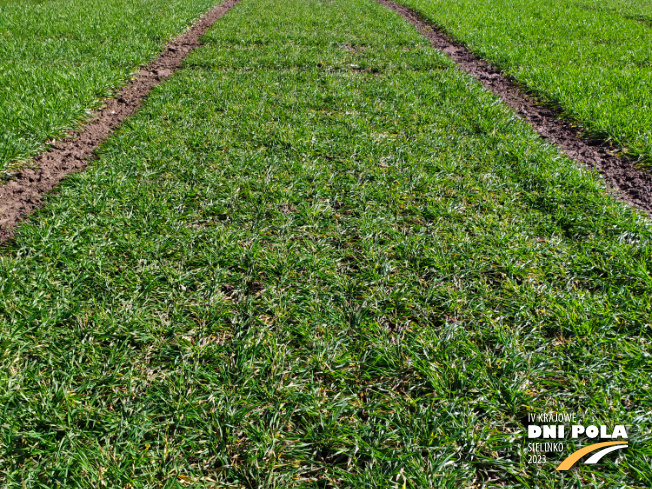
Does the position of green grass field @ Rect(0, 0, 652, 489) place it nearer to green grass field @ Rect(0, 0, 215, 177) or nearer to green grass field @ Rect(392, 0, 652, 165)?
green grass field @ Rect(0, 0, 215, 177)

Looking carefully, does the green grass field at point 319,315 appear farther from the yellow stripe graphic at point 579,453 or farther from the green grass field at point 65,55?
the green grass field at point 65,55

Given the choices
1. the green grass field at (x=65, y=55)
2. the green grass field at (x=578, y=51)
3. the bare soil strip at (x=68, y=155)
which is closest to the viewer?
the bare soil strip at (x=68, y=155)

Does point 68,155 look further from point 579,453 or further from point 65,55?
point 579,453

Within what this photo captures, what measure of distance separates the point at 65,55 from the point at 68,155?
13.1 ft

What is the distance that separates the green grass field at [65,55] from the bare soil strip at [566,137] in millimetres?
6113

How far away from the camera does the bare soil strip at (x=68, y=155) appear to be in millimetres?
3131

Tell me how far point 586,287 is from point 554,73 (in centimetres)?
520

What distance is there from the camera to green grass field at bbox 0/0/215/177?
411cm

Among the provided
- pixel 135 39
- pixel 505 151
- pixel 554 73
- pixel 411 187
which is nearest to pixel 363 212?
pixel 411 187

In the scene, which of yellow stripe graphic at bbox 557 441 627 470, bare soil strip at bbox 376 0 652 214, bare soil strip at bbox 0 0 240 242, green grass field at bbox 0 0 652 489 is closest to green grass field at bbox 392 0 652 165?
bare soil strip at bbox 376 0 652 214

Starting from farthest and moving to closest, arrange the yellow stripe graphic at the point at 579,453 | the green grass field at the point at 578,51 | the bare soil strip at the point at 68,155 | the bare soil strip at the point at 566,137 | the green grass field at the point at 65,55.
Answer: the green grass field at the point at 578,51, the green grass field at the point at 65,55, the bare soil strip at the point at 566,137, the bare soil strip at the point at 68,155, the yellow stripe graphic at the point at 579,453

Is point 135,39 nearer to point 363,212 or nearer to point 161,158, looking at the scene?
point 161,158

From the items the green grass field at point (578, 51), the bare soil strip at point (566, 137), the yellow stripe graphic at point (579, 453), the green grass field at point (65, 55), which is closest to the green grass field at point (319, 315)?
the yellow stripe graphic at point (579, 453)

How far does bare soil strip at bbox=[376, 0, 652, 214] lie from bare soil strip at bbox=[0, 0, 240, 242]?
5.56 metres
